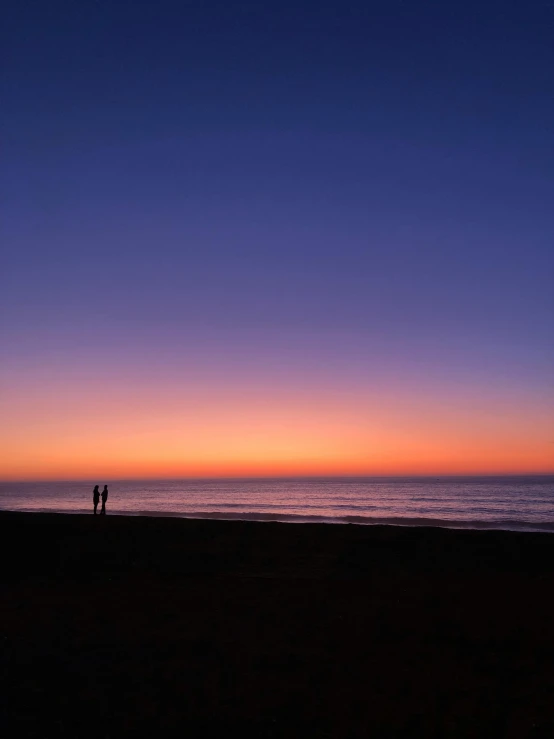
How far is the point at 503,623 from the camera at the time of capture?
9.70 m

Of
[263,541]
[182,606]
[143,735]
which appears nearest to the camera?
[143,735]

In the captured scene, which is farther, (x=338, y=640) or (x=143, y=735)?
(x=338, y=640)

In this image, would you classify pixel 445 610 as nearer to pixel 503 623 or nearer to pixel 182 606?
pixel 503 623

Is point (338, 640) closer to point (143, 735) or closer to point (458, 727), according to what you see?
point (458, 727)

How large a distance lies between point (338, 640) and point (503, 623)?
3.12m

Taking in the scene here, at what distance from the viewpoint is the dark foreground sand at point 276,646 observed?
594cm

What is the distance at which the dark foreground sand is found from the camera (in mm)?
5938

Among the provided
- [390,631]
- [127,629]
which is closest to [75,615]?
[127,629]

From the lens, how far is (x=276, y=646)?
825cm

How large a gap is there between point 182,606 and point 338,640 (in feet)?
11.0

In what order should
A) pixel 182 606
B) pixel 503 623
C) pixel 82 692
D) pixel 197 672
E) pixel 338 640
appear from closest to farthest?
pixel 82 692 < pixel 197 672 < pixel 338 640 < pixel 503 623 < pixel 182 606

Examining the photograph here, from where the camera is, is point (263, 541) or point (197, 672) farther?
point (263, 541)

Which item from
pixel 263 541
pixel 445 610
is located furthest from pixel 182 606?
pixel 263 541

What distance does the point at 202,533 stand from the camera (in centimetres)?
2311
